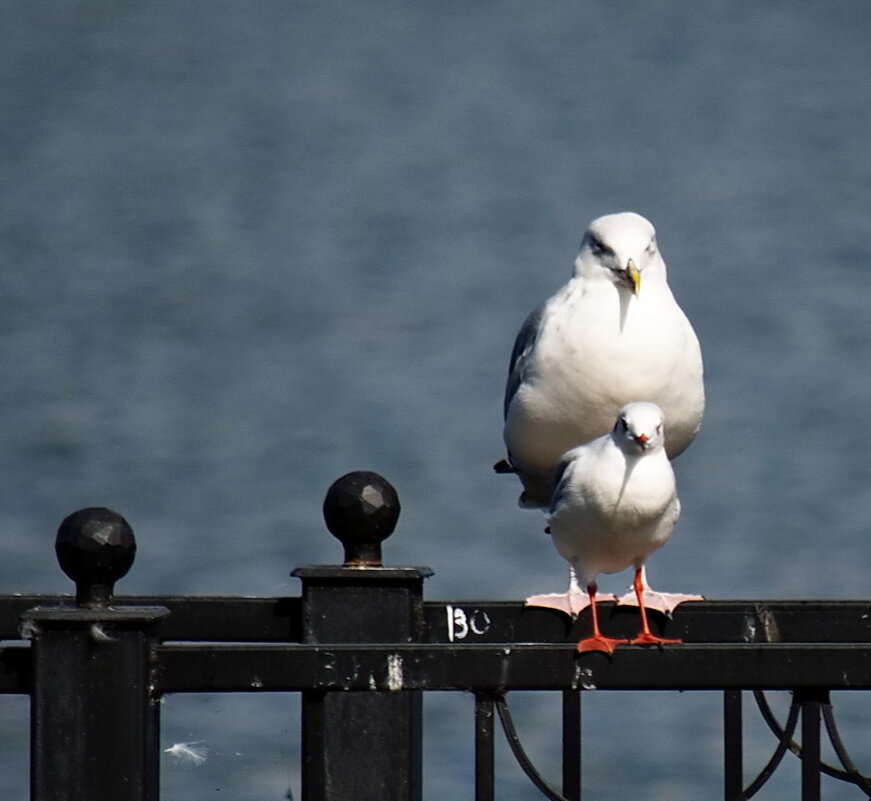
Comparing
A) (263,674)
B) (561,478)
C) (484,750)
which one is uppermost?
(561,478)

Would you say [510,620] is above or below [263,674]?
above

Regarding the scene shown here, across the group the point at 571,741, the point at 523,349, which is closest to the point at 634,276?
the point at 523,349

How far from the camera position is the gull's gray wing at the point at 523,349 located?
15.6 feet

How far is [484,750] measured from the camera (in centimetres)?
301

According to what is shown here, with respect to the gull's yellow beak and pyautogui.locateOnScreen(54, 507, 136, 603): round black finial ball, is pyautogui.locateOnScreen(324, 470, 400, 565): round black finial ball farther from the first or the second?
the gull's yellow beak

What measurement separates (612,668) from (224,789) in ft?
31.5

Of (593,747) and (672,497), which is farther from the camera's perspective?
(593,747)

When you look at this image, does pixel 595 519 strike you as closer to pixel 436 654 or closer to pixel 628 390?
pixel 628 390

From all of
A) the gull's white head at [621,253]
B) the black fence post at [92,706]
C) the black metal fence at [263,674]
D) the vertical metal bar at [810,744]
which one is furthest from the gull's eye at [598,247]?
the black fence post at [92,706]

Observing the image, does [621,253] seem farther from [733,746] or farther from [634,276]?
[733,746]

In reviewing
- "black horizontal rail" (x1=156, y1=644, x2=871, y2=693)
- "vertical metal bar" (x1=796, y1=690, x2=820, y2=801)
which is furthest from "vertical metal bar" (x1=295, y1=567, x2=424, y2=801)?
"vertical metal bar" (x1=796, y1=690, x2=820, y2=801)

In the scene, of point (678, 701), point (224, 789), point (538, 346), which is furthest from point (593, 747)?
point (538, 346)

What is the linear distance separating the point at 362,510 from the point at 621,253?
113 cm

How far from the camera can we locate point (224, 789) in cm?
1212
